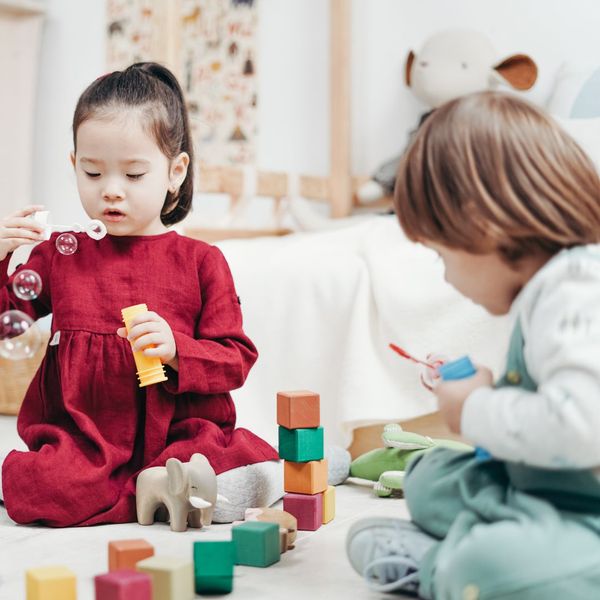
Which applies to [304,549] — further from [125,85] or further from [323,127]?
[323,127]

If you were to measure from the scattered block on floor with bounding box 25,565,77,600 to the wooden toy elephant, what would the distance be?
28cm

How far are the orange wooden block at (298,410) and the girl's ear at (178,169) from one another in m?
0.31

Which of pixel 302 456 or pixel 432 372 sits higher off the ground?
pixel 432 372

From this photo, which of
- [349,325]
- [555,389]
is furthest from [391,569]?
[349,325]

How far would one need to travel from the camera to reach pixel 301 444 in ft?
3.23

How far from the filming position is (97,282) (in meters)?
1.08

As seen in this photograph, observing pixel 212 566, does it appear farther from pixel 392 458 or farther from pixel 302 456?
pixel 392 458

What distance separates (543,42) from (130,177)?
52.0 inches

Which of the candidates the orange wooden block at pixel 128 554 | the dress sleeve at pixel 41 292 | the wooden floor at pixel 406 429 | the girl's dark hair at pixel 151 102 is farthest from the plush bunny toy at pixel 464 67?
the orange wooden block at pixel 128 554

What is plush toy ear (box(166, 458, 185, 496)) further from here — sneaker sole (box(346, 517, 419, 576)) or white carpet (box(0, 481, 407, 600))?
sneaker sole (box(346, 517, 419, 576))

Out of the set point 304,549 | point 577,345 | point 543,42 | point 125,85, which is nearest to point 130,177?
point 125,85

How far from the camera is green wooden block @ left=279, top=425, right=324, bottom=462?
38.7 inches

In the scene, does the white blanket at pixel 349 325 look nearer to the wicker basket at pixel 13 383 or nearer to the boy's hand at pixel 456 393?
the wicker basket at pixel 13 383

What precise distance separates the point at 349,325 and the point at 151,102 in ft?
1.64
